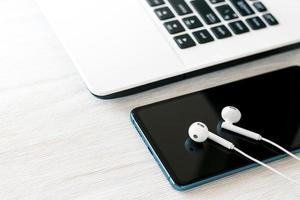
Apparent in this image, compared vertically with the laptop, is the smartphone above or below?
below

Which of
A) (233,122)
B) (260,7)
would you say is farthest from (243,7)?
(233,122)

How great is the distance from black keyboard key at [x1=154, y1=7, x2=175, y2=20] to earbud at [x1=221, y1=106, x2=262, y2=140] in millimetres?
140

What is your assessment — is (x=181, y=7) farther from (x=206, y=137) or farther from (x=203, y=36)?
(x=206, y=137)

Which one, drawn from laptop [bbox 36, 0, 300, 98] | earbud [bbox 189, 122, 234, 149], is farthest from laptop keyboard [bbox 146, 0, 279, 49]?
earbud [bbox 189, 122, 234, 149]

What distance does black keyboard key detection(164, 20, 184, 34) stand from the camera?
21.3 inches

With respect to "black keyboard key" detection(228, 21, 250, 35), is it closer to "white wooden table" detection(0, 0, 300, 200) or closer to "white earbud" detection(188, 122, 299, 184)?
"white wooden table" detection(0, 0, 300, 200)

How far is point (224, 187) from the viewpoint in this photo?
0.44m

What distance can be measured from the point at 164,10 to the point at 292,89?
6.6 inches

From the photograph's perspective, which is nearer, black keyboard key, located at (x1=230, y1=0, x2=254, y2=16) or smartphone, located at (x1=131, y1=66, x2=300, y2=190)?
smartphone, located at (x1=131, y1=66, x2=300, y2=190)

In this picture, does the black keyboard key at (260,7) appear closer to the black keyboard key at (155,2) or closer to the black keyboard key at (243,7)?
the black keyboard key at (243,7)

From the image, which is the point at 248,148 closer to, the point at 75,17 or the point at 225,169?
the point at 225,169

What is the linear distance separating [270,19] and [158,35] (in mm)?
137

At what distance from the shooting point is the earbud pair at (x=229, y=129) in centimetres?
45

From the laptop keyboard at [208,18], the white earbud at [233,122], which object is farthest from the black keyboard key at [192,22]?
the white earbud at [233,122]
